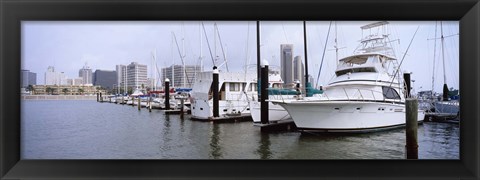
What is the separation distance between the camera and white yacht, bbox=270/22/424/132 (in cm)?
634

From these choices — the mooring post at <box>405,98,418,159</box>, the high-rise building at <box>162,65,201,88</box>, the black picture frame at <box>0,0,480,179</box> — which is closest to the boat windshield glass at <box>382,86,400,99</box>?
the mooring post at <box>405,98,418,159</box>

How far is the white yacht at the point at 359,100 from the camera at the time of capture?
20.8 ft

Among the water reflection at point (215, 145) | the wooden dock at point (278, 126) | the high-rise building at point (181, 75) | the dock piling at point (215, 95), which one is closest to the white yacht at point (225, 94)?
the dock piling at point (215, 95)

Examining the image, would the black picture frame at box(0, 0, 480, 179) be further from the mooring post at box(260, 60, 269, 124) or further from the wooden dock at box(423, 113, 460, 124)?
the wooden dock at box(423, 113, 460, 124)

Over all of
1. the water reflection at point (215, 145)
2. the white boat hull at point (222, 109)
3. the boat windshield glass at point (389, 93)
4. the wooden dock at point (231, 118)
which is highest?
the boat windshield glass at point (389, 93)

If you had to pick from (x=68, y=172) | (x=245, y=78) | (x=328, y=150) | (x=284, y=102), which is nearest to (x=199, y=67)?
(x=245, y=78)

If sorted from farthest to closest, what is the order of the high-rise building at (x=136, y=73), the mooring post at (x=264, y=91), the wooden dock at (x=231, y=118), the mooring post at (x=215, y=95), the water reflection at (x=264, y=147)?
the high-rise building at (x=136, y=73) < the wooden dock at (x=231, y=118) < the mooring post at (x=215, y=95) < the mooring post at (x=264, y=91) < the water reflection at (x=264, y=147)

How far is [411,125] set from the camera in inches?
145

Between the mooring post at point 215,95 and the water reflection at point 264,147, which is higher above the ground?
the mooring post at point 215,95

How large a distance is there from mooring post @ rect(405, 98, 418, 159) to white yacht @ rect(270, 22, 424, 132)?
5.25 feet

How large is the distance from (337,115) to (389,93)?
2.38 metres
